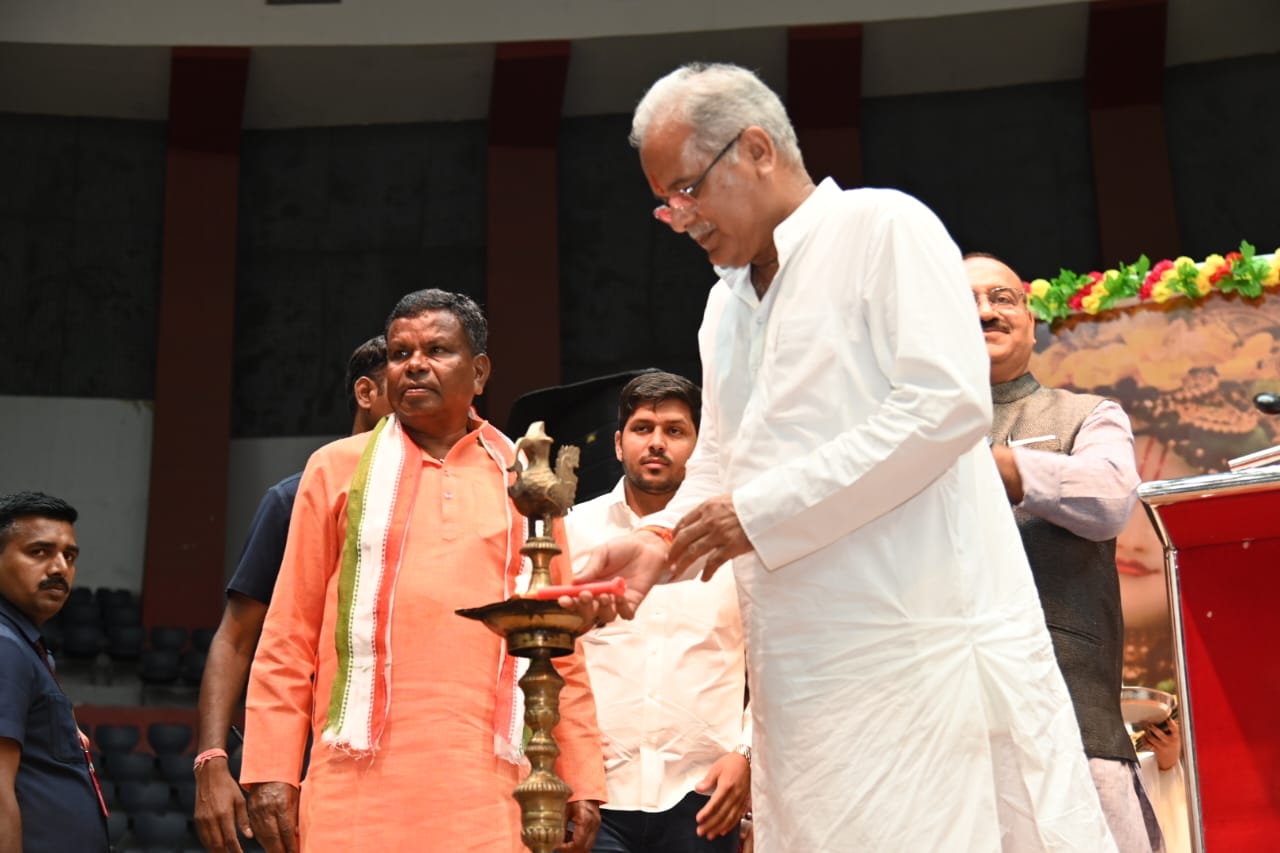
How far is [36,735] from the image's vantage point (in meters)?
3.22

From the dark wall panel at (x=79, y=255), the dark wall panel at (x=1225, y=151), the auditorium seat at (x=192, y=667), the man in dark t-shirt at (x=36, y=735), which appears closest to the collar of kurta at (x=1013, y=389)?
the man in dark t-shirt at (x=36, y=735)

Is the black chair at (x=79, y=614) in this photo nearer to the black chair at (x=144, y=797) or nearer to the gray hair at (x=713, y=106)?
the black chair at (x=144, y=797)

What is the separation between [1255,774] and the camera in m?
2.43

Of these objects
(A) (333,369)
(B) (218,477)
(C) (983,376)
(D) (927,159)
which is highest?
(D) (927,159)

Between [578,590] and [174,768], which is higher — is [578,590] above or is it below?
above

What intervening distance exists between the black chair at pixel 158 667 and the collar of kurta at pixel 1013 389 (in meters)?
6.63

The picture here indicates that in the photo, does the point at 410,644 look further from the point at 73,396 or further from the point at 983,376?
the point at 73,396

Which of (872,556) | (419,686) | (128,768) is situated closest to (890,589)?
(872,556)

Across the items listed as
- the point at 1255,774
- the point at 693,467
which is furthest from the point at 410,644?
the point at 1255,774

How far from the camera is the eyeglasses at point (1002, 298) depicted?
2.90 metres

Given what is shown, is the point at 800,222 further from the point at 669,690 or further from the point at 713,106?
the point at 669,690

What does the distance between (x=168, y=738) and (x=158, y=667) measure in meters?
0.63

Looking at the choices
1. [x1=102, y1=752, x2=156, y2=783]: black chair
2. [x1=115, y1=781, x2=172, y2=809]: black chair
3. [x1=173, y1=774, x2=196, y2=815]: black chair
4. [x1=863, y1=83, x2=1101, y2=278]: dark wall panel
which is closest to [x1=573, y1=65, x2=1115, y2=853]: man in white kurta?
[x1=115, y1=781, x2=172, y2=809]: black chair

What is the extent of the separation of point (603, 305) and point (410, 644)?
25.2ft
